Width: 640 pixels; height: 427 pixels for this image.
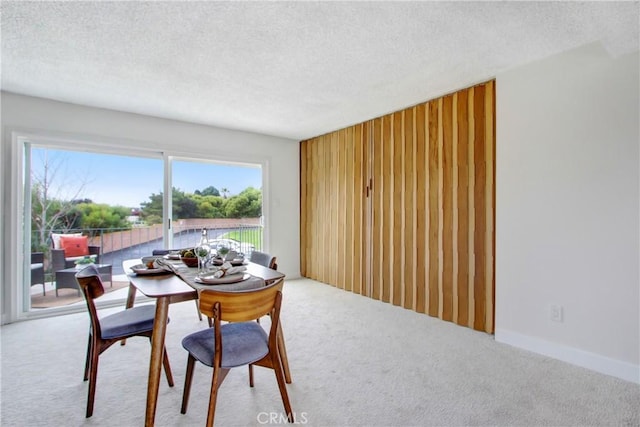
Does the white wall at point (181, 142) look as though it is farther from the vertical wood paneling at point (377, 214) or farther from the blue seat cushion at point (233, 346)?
the blue seat cushion at point (233, 346)

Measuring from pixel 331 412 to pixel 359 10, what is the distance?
239cm

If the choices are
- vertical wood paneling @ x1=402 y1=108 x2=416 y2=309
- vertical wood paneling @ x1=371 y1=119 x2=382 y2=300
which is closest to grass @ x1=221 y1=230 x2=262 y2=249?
vertical wood paneling @ x1=371 y1=119 x2=382 y2=300

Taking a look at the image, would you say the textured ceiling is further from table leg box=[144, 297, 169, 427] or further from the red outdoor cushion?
table leg box=[144, 297, 169, 427]

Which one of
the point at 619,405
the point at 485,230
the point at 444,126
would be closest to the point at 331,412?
the point at 619,405

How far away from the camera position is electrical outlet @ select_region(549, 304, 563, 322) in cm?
239

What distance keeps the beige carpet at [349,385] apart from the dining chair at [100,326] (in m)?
0.19

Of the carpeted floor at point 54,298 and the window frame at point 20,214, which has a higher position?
the window frame at point 20,214

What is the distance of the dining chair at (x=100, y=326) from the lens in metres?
1.73

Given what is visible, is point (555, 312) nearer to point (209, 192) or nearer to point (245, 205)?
point (245, 205)

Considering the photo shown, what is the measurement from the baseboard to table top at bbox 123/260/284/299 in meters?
2.17

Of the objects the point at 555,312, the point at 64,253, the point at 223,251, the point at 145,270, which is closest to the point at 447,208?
the point at 555,312

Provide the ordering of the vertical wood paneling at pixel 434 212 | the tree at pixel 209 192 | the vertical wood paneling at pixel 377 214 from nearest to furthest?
the vertical wood paneling at pixel 434 212 → the vertical wood paneling at pixel 377 214 → the tree at pixel 209 192

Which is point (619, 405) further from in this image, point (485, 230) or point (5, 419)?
point (5, 419)

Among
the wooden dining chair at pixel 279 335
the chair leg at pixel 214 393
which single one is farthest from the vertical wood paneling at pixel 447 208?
the chair leg at pixel 214 393
